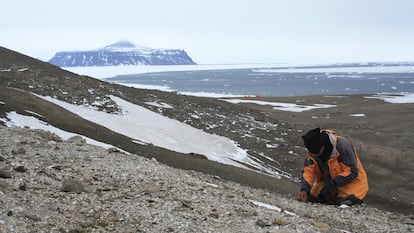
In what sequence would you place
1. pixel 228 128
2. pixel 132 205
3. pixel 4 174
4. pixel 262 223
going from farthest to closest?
1. pixel 228 128
2. pixel 4 174
3. pixel 132 205
4. pixel 262 223

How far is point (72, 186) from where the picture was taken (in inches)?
277

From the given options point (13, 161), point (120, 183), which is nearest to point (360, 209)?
point (120, 183)

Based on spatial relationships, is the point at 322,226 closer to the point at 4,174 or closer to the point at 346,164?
the point at 346,164

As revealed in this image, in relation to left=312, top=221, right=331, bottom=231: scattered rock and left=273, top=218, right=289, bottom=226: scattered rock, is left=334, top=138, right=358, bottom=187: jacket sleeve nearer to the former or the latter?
left=312, top=221, right=331, bottom=231: scattered rock

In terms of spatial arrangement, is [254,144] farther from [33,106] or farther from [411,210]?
[33,106]

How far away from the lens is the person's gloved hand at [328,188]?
303 inches

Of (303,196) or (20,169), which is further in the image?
(303,196)

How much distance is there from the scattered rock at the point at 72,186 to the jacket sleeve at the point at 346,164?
4065mm

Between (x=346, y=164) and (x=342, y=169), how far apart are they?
0.11m

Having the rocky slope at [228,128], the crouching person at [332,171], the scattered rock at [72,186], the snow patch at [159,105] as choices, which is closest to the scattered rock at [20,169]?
the scattered rock at [72,186]

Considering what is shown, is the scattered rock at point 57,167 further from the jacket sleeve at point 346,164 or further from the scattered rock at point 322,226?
the jacket sleeve at point 346,164

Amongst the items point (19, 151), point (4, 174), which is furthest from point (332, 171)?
point (19, 151)

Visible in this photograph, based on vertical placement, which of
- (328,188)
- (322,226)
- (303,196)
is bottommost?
(303,196)

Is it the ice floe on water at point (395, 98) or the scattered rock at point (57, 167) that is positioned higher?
the scattered rock at point (57, 167)
